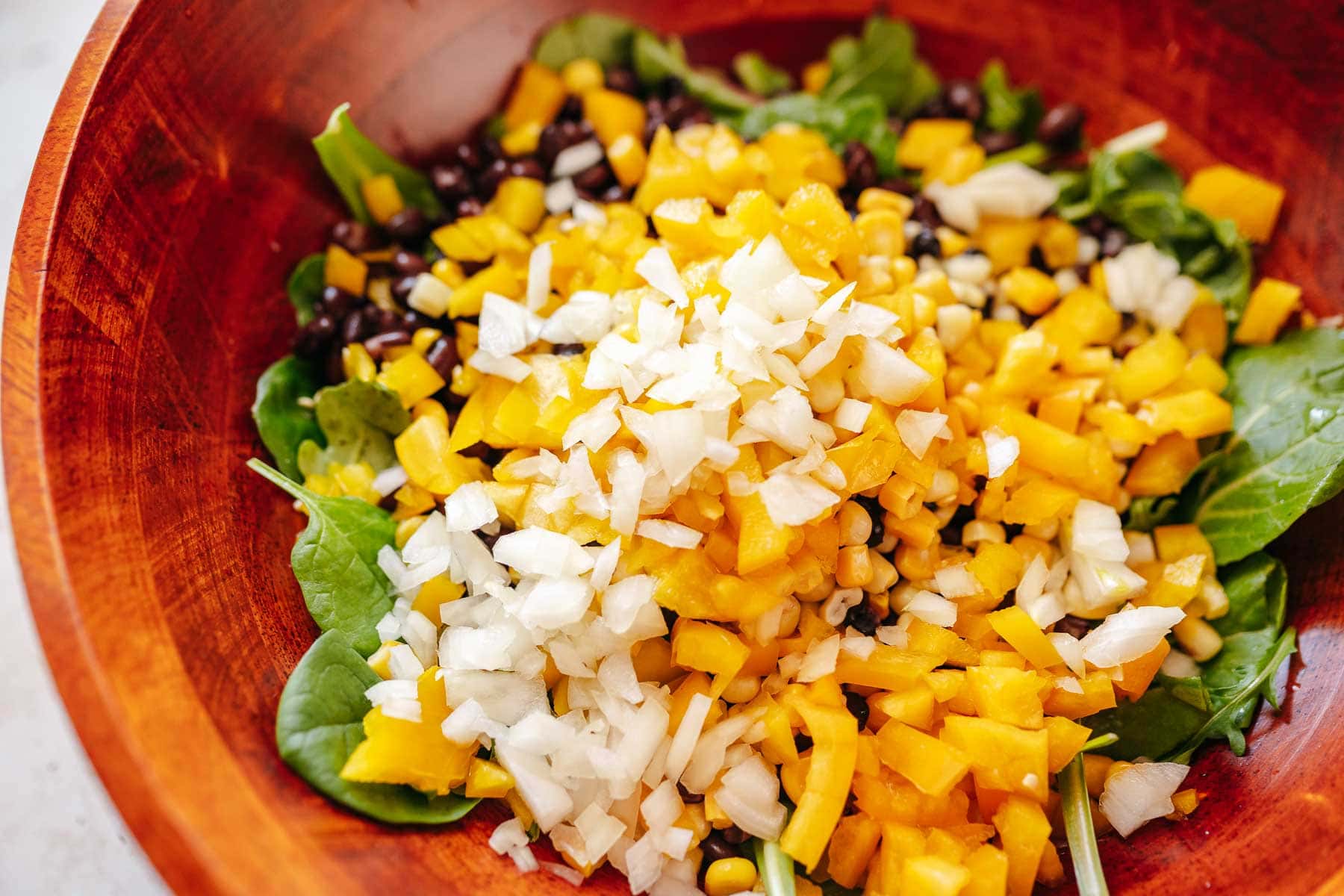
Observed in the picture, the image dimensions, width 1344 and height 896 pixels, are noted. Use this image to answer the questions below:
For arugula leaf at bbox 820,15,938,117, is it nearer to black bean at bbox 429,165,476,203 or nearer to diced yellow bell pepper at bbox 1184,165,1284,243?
diced yellow bell pepper at bbox 1184,165,1284,243

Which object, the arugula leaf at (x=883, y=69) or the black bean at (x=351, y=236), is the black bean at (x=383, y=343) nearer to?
the black bean at (x=351, y=236)

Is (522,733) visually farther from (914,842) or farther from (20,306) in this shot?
(20,306)

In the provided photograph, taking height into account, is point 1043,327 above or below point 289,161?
below

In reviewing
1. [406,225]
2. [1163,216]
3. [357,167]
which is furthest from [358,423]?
[1163,216]

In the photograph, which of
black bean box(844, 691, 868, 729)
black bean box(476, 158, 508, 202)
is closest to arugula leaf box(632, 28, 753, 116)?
black bean box(476, 158, 508, 202)

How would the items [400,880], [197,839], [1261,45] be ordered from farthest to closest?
[1261,45] → [400,880] → [197,839]

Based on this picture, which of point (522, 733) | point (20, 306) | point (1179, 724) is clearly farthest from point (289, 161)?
point (1179, 724)
